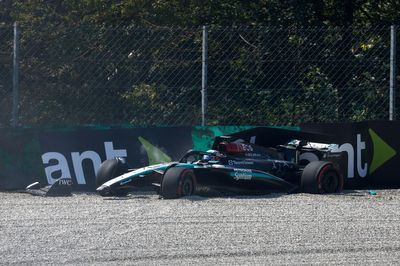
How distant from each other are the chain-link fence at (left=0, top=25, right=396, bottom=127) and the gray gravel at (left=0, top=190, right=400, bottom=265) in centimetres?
205

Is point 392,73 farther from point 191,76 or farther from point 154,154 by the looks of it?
point 154,154

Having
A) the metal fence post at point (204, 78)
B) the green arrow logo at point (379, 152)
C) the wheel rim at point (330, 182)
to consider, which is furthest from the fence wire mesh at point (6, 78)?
the green arrow logo at point (379, 152)

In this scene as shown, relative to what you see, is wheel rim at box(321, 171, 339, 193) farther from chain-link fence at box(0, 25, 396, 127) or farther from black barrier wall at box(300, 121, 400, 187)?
chain-link fence at box(0, 25, 396, 127)

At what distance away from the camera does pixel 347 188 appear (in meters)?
12.9

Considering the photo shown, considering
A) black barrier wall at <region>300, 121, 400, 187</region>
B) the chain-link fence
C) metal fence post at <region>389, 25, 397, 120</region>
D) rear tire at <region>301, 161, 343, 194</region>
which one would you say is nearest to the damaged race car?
rear tire at <region>301, 161, 343, 194</region>

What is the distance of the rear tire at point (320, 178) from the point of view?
11.9 m

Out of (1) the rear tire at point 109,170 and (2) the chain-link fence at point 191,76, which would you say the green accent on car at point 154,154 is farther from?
(1) the rear tire at point 109,170

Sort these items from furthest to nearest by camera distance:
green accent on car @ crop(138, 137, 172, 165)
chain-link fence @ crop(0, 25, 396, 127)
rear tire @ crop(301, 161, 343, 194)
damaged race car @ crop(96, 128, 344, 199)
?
1. chain-link fence @ crop(0, 25, 396, 127)
2. green accent on car @ crop(138, 137, 172, 165)
3. rear tire @ crop(301, 161, 343, 194)
4. damaged race car @ crop(96, 128, 344, 199)

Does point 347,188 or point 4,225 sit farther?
point 347,188

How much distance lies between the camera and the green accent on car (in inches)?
502

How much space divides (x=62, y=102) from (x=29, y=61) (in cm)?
77

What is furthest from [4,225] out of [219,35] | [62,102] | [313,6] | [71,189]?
[313,6]

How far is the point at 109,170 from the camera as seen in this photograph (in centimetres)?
1205

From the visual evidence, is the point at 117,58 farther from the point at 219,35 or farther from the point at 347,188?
the point at 347,188
